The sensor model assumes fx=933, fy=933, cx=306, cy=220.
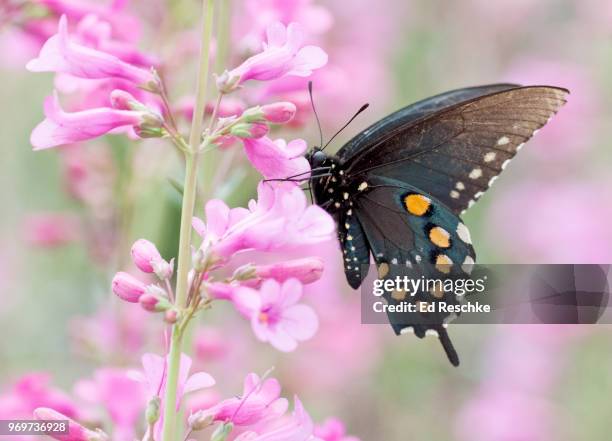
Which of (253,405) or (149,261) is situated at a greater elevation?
(149,261)

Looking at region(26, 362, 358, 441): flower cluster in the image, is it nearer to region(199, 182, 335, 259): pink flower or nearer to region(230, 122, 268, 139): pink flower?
region(199, 182, 335, 259): pink flower

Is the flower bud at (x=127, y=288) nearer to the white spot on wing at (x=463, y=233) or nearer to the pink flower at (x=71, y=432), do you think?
the pink flower at (x=71, y=432)

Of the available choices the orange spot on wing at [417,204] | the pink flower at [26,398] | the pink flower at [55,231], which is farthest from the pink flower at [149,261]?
the pink flower at [55,231]

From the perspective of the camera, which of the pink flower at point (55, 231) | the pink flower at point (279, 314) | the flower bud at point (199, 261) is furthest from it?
the pink flower at point (55, 231)

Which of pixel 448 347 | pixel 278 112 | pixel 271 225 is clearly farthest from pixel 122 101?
pixel 448 347

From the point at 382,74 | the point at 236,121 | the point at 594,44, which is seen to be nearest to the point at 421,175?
the point at 236,121

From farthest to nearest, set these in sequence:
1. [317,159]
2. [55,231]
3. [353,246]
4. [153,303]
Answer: [55,231] → [353,246] → [317,159] → [153,303]

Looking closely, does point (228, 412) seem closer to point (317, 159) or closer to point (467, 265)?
point (317, 159)
